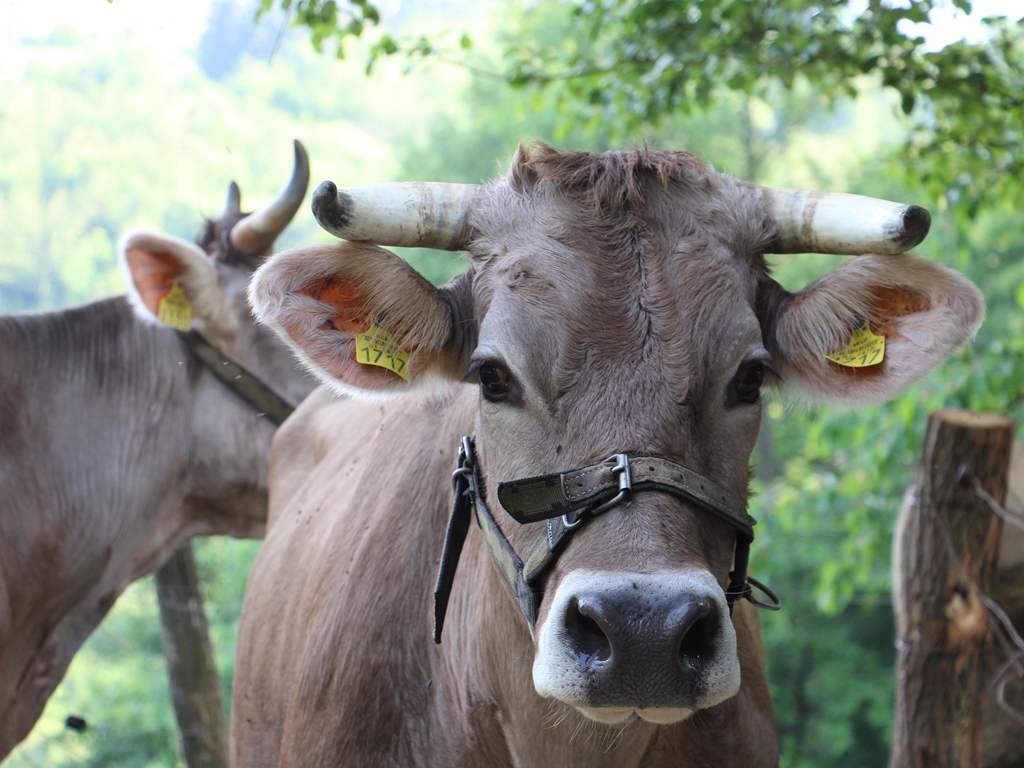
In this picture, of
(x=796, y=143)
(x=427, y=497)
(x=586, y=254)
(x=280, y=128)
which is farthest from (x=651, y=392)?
(x=280, y=128)

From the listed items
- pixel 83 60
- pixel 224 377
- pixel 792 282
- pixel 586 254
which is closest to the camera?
pixel 586 254

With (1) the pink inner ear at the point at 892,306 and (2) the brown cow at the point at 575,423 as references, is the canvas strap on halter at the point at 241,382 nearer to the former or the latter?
(2) the brown cow at the point at 575,423

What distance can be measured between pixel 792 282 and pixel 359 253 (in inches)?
652

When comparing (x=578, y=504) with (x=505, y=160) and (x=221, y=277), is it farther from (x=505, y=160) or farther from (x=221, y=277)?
(x=221, y=277)

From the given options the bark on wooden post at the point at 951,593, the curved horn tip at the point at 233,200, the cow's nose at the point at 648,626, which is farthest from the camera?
the curved horn tip at the point at 233,200

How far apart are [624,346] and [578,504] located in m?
0.34

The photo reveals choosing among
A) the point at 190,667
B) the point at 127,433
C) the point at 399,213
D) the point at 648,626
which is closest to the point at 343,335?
the point at 399,213

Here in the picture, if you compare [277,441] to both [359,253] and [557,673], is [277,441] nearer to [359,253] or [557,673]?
[359,253]

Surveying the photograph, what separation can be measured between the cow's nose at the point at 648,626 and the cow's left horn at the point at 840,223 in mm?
952

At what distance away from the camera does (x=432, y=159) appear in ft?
65.8

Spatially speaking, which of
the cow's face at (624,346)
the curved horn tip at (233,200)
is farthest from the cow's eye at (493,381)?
the curved horn tip at (233,200)

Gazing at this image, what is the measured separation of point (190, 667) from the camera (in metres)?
5.73

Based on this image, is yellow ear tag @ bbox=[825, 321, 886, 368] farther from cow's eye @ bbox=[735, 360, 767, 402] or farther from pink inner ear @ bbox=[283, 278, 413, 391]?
pink inner ear @ bbox=[283, 278, 413, 391]

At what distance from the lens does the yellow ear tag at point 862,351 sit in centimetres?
239
